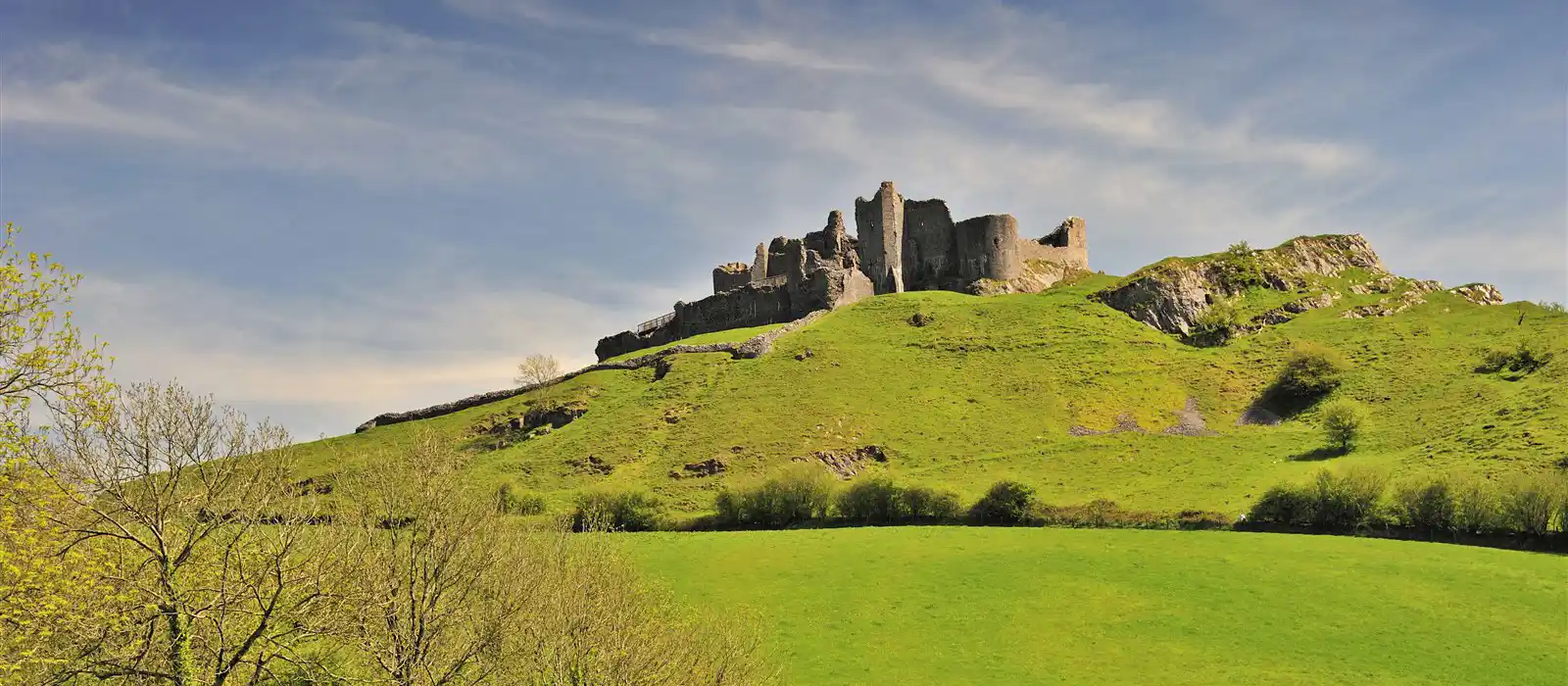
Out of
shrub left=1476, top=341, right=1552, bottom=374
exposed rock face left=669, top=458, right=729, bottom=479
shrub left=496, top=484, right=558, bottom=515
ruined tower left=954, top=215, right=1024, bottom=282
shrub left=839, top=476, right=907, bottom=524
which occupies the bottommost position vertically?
shrub left=839, top=476, right=907, bottom=524

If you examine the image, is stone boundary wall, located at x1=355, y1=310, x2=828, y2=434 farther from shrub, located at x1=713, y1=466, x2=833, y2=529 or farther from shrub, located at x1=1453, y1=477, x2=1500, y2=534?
shrub, located at x1=1453, y1=477, x2=1500, y2=534

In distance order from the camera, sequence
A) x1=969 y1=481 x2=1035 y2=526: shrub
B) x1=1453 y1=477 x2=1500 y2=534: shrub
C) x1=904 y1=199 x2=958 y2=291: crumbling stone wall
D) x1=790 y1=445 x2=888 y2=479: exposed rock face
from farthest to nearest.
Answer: x1=904 y1=199 x2=958 y2=291: crumbling stone wall, x1=790 y1=445 x2=888 y2=479: exposed rock face, x1=969 y1=481 x2=1035 y2=526: shrub, x1=1453 y1=477 x2=1500 y2=534: shrub

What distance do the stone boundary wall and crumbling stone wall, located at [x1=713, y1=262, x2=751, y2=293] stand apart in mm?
31402

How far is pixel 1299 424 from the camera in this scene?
76.8m

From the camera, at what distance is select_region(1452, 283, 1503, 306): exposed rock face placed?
322 ft

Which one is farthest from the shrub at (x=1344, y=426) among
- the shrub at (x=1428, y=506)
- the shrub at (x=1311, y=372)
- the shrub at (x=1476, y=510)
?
the shrub at (x=1476, y=510)

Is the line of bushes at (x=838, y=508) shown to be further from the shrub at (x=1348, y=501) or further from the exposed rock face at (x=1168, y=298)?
the exposed rock face at (x=1168, y=298)

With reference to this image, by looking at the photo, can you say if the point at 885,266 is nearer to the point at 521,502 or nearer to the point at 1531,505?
the point at 521,502

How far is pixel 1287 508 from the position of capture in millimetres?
55688

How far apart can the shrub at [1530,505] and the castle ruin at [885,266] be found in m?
68.3

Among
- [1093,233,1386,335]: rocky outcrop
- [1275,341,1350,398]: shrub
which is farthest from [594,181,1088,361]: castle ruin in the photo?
[1275,341,1350,398]: shrub

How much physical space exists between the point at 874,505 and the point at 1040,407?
27828mm

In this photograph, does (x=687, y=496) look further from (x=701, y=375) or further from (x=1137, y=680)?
(x=1137, y=680)

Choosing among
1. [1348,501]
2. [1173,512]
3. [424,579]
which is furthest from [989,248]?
[424,579]
